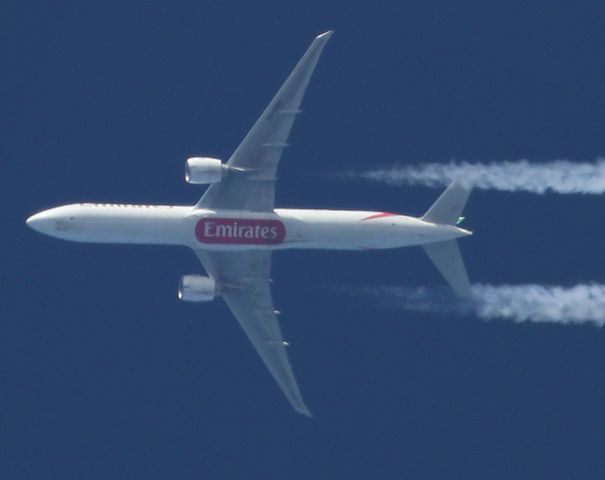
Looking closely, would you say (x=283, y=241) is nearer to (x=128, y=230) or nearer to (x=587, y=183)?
(x=128, y=230)

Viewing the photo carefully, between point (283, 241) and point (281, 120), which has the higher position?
point (281, 120)

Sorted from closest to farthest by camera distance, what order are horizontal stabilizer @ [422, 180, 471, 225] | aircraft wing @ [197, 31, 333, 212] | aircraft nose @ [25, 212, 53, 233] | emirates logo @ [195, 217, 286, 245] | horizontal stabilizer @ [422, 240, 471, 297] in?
1. aircraft nose @ [25, 212, 53, 233]
2. emirates logo @ [195, 217, 286, 245]
3. aircraft wing @ [197, 31, 333, 212]
4. horizontal stabilizer @ [422, 180, 471, 225]
5. horizontal stabilizer @ [422, 240, 471, 297]

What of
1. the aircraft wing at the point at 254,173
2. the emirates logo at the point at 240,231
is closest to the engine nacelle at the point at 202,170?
the aircraft wing at the point at 254,173

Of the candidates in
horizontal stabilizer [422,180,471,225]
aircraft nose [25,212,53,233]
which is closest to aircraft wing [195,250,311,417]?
aircraft nose [25,212,53,233]

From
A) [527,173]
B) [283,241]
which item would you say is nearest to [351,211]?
[283,241]

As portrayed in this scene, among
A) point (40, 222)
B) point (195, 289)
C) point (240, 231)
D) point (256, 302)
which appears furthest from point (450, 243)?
point (40, 222)

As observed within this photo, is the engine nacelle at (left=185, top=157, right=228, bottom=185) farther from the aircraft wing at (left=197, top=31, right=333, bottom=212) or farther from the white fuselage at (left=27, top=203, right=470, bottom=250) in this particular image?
the white fuselage at (left=27, top=203, right=470, bottom=250)

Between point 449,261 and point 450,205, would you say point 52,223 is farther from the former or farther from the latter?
point 449,261
